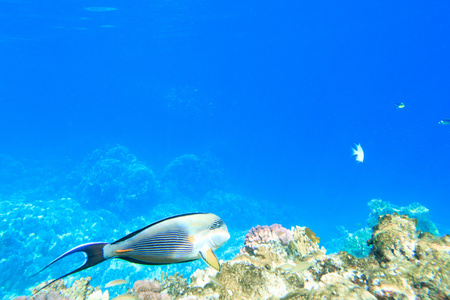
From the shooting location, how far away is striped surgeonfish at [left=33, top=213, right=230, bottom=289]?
1.25m

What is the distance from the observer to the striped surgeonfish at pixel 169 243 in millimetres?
1254

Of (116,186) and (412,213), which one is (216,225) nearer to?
(412,213)

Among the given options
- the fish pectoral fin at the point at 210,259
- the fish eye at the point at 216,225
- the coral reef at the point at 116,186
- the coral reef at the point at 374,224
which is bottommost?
the fish pectoral fin at the point at 210,259

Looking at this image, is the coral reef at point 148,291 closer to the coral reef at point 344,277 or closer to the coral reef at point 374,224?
the coral reef at point 344,277

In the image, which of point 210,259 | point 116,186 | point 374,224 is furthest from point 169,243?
point 116,186

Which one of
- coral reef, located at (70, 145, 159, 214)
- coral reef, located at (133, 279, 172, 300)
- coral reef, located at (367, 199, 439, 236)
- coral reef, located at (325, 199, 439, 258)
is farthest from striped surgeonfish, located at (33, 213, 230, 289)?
coral reef, located at (70, 145, 159, 214)

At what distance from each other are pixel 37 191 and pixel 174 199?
13.6 metres

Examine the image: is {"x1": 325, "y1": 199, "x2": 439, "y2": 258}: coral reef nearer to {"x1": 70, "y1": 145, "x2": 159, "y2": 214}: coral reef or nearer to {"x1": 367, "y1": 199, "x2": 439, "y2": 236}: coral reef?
{"x1": 367, "y1": 199, "x2": 439, "y2": 236}: coral reef

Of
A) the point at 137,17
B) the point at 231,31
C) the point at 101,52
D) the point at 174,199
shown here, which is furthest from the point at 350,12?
the point at 101,52

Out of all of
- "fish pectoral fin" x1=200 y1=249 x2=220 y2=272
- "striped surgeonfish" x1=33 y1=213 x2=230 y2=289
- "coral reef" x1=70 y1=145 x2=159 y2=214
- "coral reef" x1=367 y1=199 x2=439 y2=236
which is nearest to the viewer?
"striped surgeonfish" x1=33 y1=213 x2=230 y2=289

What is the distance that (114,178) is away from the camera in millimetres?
22656

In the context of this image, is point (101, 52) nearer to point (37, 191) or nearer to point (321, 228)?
point (37, 191)

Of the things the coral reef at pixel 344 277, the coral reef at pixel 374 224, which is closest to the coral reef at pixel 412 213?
the coral reef at pixel 374 224

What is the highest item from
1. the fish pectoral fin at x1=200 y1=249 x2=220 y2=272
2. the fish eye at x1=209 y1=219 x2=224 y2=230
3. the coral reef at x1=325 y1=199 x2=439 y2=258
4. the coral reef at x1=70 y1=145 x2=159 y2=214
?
the coral reef at x1=70 y1=145 x2=159 y2=214
